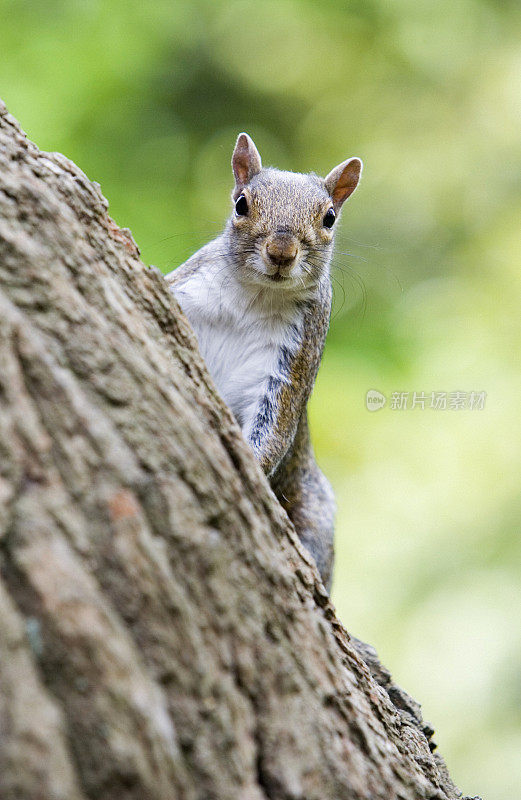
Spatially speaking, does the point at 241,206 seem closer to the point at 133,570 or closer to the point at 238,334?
the point at 238,334

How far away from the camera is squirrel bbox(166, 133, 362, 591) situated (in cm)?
257

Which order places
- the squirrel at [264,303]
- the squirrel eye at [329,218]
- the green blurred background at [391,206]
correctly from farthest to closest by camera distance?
the green blurred background at [391,206] < the squirrel eye at [329,218] < the squirrel at [264,303]

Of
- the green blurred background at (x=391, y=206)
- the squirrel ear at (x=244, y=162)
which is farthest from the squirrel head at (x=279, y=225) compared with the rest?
the green blurred background at (x=391, y=206)

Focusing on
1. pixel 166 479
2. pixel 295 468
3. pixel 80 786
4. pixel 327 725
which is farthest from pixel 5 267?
pixel 295 468

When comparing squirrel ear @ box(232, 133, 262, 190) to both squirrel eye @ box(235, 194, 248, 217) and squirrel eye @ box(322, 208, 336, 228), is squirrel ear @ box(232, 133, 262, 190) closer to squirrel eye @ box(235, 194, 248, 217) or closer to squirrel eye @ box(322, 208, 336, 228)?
squirrel eye @ box(235, 194, 248, 217)

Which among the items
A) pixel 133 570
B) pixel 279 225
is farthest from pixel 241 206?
pixel 133 570

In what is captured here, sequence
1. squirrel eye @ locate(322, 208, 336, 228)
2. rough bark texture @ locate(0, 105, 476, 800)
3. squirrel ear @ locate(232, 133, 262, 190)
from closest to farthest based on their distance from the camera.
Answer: rough bark texture @ locate(0, 105, 476, 800)
squirrel eye @ locate(322, 208, 336, 228)
squirrel ear @ locate(232, 133, 262, 190)

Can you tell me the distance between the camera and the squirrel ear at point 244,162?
285cm

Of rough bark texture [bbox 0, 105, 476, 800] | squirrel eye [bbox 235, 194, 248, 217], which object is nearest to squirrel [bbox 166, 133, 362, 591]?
squirrel eye [bbox 235, 194, 248, 217]

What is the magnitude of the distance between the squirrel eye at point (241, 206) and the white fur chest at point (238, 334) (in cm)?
21

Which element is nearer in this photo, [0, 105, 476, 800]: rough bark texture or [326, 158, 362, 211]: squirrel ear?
[0, 105, 476, 800]: rough bark texture

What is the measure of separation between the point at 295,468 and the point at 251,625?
5.73 ft

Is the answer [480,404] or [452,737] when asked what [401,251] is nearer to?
[480,404]

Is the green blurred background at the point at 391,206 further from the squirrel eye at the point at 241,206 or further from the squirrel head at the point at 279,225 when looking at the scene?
the squirrel eye at the point at 241,206
